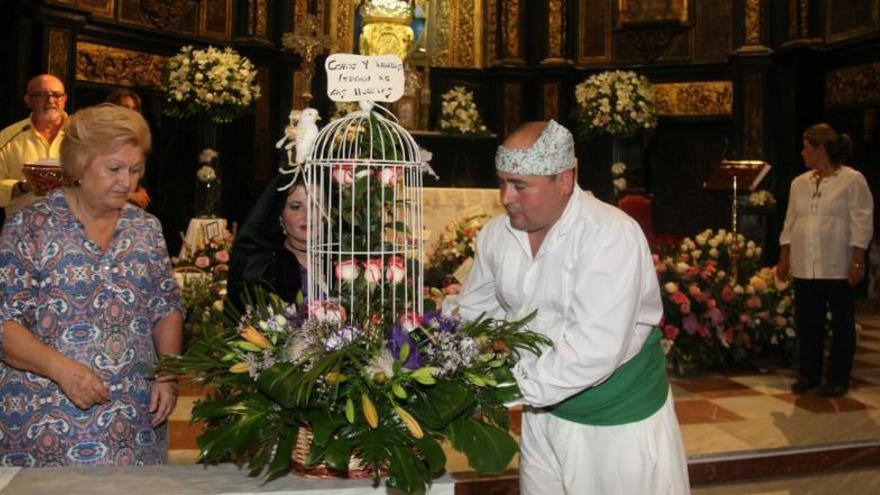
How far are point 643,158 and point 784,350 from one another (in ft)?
15.2

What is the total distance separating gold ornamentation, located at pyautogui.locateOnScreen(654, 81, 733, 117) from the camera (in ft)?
33.6

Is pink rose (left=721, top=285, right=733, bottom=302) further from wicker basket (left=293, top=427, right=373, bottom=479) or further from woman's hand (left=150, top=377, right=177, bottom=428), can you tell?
wicker basket (left=293, top=427, right=373, bottom=479)

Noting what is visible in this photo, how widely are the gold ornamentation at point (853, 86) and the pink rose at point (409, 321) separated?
8.62 metres

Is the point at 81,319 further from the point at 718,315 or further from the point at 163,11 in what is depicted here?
the point at 163,11

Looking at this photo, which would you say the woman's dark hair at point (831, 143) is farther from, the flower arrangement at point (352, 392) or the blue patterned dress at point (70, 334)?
the blue patterned dress at point (70, 334)

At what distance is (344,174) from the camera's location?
1811mm

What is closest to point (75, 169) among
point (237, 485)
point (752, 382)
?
point (237, 485)

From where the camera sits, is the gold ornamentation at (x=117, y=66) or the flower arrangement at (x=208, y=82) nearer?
the flower arrangement at (x=208, y=82)

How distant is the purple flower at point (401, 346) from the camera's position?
1.58 metres

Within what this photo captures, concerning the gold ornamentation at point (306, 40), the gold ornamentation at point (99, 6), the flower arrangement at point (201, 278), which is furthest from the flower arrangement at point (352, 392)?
the gold ornamentation at point (99, 6)

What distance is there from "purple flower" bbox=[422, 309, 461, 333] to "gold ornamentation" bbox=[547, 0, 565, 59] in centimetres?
926

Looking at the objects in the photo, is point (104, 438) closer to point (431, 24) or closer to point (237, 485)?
point (237, 485)

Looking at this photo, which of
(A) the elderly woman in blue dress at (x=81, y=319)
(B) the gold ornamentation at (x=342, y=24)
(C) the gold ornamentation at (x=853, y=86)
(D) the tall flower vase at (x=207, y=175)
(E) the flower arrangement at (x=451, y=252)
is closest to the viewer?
(A) the elderly woman in blue dress at (x=81, y=319)

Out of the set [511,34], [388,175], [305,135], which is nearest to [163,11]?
[511,34]
